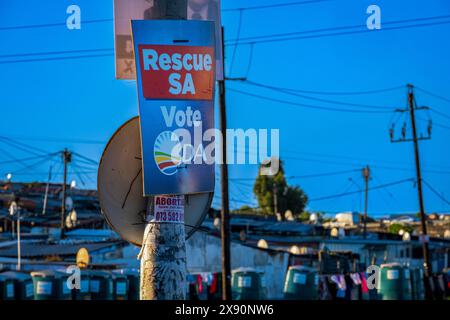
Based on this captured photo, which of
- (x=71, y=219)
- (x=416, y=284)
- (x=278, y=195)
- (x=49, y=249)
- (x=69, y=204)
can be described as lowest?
(x=416, y=284)

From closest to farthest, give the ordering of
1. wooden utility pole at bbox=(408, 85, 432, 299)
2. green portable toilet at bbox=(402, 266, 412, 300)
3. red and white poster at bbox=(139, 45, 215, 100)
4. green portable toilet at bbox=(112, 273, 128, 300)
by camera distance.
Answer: red and white poster at bbox=(139, 45, 215, 100), green portable toilet at bbox=(112, 273, 128, 300), green portable toilet at bbox=(402, 266, 412, 300), wooden utility pole at bbox=(408, 85, 432, 299)

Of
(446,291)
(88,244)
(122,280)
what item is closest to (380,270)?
(446,291)

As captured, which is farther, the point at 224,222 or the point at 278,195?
the point at 278,195

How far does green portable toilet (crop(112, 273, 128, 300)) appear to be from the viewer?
17.5m

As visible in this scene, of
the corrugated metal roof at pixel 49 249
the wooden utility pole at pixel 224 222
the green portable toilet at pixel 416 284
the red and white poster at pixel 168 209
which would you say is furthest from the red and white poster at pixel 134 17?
the corrugated metal roof at pixel 49 249

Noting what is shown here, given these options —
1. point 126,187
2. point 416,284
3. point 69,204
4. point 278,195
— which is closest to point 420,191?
point 416,284

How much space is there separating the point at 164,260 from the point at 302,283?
18167 millimetres

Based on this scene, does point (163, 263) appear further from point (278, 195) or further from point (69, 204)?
point (278, 195)

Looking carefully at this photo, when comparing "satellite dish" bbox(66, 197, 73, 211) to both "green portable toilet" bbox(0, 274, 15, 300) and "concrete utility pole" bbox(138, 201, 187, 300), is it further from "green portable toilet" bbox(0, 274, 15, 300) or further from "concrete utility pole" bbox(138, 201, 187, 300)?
"concrete utility pole" bbox(138, 201, 187, 300)

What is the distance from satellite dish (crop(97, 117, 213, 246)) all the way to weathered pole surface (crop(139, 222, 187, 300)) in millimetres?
336

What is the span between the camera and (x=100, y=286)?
17.3m

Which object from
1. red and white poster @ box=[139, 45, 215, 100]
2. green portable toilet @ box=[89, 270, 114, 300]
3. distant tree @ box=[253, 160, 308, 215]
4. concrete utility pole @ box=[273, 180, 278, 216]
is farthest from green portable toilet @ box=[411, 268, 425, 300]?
distant tree @ box=[253, 160, 308, 215]
